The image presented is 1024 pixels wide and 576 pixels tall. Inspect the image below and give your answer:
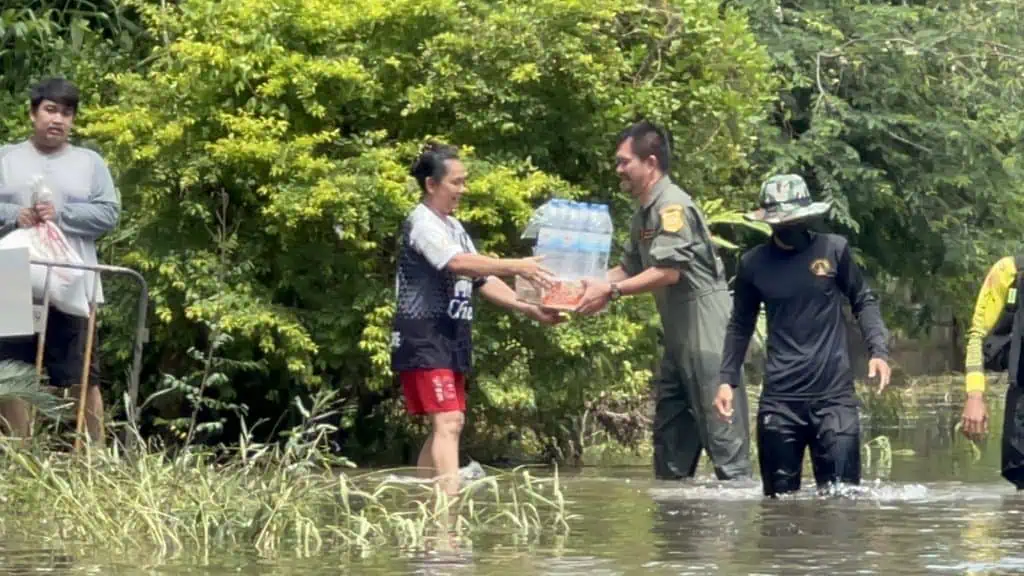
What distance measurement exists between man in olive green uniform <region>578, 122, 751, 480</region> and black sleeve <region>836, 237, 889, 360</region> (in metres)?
0.96

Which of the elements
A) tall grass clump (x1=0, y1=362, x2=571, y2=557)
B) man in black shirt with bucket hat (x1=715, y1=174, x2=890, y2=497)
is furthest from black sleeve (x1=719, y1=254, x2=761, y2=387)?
tall grass clump (x1=0, y1=362, x2=571, y2=557)

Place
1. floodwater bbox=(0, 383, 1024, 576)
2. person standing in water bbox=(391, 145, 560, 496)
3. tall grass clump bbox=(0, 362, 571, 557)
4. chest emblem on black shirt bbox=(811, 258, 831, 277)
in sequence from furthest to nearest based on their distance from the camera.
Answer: chest emblem on black shirt bbox=(811, 258, 831, 277)
person standing in water bbox=(391, 145, 560, 496)
tall grass clump bbox=(0, 362, 571, 557)
floodwater bbox=(0, 383, 1024, 576)

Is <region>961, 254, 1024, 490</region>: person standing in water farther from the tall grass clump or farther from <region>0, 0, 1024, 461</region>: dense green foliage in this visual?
the tall grass clump

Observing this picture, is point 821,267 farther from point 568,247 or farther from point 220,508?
point 220,508

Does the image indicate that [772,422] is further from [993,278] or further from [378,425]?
[378,425]

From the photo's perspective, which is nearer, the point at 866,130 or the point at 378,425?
the point at 378,425

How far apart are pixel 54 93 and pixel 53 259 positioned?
0.79 metres

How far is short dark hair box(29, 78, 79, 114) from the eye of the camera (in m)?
10.7

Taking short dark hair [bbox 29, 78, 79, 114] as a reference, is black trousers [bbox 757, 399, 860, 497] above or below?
below

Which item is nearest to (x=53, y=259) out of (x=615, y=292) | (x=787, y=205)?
(x=615, y=292)

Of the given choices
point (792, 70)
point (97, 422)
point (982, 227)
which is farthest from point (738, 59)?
point (982, 227)

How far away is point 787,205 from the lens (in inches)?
423

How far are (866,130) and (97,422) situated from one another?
36.4 feet

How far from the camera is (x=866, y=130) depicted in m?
20.4
